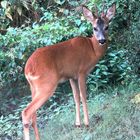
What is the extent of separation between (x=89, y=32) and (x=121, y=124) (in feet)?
12.1

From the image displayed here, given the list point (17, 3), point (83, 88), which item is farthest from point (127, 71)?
point (17, 3)

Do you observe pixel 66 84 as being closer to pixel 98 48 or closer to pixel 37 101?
pixel 98 48

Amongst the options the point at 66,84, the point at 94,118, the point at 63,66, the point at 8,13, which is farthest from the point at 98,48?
the point at 8,13

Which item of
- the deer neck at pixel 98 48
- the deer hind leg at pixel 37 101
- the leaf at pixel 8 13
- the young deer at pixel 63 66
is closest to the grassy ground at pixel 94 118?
the young deer at pixel 63 66

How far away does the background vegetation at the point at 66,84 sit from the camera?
768 centimetres

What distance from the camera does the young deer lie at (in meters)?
6.95

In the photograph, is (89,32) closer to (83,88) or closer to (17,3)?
(17,3)

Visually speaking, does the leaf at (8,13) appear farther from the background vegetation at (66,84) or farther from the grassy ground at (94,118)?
the grassy ground at (94,118)

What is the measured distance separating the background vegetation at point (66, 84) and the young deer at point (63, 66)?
592mm

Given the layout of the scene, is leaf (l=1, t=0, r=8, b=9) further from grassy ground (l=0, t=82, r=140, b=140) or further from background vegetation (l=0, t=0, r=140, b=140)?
grassy ground (l=0, t=82, r=140, b=140)

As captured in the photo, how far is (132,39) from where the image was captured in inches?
324

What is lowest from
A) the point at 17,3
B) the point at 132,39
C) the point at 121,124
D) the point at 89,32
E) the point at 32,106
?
the point at 121,124

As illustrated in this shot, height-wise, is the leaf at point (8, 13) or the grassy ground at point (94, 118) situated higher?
the leaf at point (8, 13)

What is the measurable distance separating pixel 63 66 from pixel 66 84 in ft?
9.85
